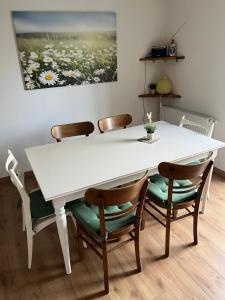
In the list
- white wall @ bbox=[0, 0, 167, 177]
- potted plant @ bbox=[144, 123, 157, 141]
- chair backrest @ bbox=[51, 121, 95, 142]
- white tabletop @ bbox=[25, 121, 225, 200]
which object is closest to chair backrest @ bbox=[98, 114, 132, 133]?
chair backrest @ bbox=[51, 121, 95, 142]

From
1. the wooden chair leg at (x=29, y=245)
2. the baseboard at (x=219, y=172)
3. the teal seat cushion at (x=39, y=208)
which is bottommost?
the baseboard at (x=219, y=172)

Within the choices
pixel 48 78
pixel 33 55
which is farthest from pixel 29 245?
pixel 33 55

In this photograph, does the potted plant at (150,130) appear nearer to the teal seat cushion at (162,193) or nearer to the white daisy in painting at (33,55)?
the teal seat cushion at (162,193)

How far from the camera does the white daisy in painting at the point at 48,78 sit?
9.67ft

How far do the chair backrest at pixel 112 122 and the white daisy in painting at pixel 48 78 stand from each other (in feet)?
2.93

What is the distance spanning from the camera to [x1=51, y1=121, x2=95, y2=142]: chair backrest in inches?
98.2

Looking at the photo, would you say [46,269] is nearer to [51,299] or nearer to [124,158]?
[51,299]

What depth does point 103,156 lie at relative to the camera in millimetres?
1918

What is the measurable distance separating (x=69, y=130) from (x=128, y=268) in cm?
143

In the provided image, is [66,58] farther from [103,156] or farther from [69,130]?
[103,156]

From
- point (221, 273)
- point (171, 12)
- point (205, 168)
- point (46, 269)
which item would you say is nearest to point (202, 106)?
point (171, 12)

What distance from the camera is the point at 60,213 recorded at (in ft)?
5.17

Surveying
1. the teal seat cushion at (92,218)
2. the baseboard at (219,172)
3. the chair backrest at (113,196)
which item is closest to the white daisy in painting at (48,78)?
the teal seat cushion at (92,218)

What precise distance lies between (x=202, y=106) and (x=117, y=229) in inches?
85.9
